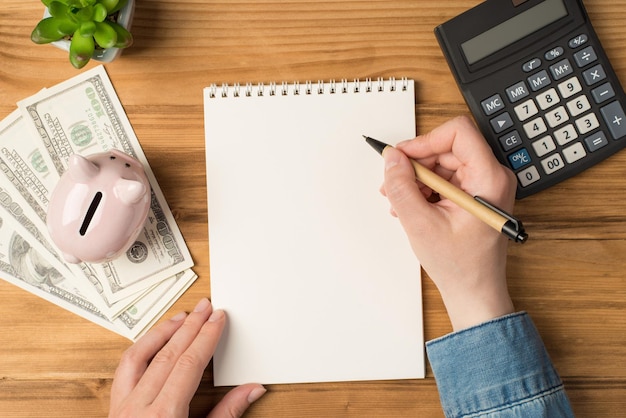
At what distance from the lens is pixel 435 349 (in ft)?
2.12

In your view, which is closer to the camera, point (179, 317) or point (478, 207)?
point (478, 207)

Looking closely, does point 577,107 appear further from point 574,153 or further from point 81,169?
point 81,169

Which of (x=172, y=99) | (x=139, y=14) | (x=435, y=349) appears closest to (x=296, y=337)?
(x=435, y=349)

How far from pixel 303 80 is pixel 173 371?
36 centimetres

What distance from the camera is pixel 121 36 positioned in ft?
2.05

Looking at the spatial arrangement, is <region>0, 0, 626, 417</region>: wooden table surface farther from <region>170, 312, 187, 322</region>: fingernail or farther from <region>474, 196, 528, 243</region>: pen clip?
<region>474, 196, 528, 243</region>: pen clip

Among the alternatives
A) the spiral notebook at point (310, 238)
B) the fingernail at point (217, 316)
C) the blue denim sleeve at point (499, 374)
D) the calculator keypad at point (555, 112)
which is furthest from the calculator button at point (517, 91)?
the fingernail at point (217, 316)

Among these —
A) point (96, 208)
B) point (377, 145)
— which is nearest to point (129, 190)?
point (96, 208)

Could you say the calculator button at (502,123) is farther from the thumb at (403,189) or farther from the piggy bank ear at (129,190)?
the piggy bank ear at (129,190)

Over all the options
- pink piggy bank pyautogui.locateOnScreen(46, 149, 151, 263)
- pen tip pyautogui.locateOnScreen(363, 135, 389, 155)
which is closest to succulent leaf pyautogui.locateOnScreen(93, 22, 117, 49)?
pink piggy bank pyautogui.locateOnScreen(46, 149, 151, 263)

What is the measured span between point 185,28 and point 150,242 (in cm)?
25

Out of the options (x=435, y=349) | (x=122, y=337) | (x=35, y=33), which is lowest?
(x=122, y=337)

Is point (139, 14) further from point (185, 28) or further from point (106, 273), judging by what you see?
point (106, 273)

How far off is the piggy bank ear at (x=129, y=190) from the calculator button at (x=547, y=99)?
0.44 metres
